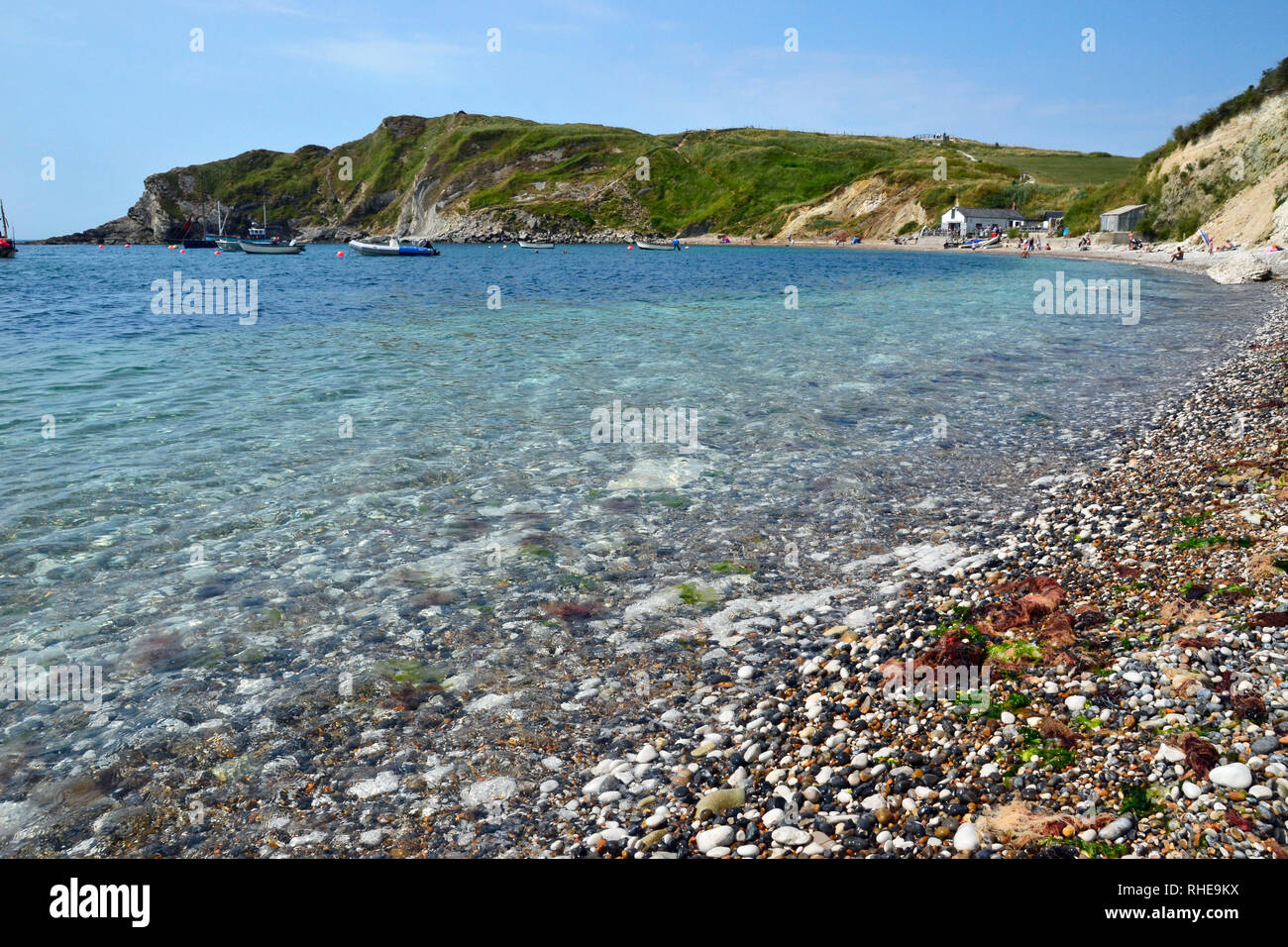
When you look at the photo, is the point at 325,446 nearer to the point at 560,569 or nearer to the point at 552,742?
the point at 560,569

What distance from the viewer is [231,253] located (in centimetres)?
16275

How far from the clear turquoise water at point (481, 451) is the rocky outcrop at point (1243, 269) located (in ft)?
49.5

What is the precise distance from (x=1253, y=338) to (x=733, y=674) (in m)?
30.8

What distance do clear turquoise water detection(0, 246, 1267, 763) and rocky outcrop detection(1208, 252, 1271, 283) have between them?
15101mm

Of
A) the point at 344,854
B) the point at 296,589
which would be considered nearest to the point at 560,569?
the point at 296,589

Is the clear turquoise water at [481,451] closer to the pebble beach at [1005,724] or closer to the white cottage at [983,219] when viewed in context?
the pebble beach at [1005,724]

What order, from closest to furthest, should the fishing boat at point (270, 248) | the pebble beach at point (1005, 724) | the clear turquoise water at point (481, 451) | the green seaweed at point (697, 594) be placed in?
the pebble beach at point (1005, 724) → the green seaweed at point (697, 594) → the clear turquoise water at point (481, 451) → the fishing boat at point (270, 248)

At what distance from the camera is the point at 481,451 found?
56.6 feet

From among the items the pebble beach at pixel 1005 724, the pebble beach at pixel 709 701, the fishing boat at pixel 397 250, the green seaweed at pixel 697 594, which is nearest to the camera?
the pebble beach at pixel 1005 724

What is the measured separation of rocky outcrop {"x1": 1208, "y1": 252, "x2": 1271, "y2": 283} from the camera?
51594 mm

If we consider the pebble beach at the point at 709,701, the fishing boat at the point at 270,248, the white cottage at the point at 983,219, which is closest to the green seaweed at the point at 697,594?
the pebble beach at the point at 709,701

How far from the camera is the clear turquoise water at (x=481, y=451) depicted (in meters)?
10.8

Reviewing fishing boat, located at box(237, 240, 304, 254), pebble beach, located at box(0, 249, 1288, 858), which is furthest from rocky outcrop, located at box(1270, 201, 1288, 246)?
fishing boat, located at box(237, 240, 304, 254)

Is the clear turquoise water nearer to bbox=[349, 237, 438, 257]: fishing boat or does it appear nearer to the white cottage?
bbox=[349, 237, 438, 257]: fishing boat
